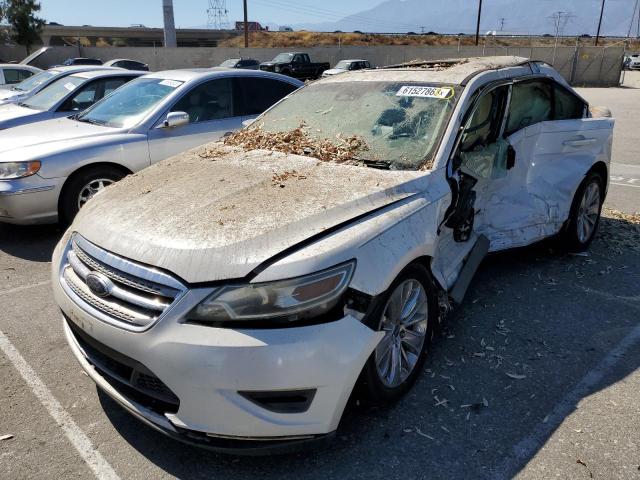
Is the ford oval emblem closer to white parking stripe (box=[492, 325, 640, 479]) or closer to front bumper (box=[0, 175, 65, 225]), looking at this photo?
white parking stripe (box=[492, 325, 640, 479])

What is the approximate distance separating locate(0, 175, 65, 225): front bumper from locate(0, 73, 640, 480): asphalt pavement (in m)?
1.14

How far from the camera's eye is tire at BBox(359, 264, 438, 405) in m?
2.65

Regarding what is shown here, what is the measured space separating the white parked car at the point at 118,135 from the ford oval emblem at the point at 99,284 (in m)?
3.28

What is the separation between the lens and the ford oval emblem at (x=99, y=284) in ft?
8.39

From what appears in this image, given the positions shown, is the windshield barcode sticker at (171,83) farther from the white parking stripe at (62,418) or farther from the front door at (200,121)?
the white parking stripe at (62,418)

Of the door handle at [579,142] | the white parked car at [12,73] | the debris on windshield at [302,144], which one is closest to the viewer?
the debris on windshield at [302,144]

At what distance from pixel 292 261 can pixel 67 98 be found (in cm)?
728

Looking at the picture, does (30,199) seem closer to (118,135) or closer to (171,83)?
Result: (118,135)

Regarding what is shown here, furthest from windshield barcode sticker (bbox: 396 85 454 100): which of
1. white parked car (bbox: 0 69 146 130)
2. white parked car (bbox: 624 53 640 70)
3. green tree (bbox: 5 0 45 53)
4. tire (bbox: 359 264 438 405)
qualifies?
white parked car (bbox: 624 53 640 70)

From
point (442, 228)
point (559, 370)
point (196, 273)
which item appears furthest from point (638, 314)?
point (196, 273)

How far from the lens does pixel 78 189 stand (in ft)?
18.5

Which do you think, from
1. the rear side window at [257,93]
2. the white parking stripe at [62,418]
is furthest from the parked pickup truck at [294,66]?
the white parking stripe at [62,418]

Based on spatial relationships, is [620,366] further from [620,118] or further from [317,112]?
[620,118]

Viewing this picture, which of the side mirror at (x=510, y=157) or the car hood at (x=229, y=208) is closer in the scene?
the car hood at (x=229, y=208)
